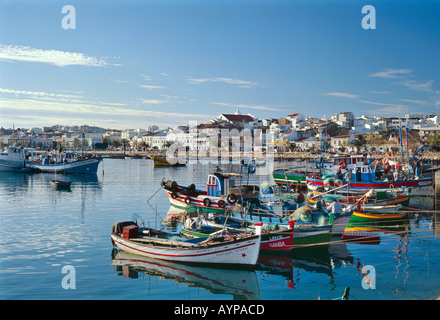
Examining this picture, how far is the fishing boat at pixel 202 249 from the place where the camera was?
42.4 feet

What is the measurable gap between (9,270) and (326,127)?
104 m

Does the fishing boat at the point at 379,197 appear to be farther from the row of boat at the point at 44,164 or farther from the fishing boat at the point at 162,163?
the fishing boat at the point at 162,163

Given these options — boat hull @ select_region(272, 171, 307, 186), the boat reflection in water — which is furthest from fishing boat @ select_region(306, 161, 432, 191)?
the boat reflection in water

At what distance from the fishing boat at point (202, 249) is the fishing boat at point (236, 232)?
1065mm

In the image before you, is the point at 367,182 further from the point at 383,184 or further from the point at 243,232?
the point at 243,232

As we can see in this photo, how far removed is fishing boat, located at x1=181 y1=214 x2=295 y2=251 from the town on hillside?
54265mm

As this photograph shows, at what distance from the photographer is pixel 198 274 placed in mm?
12898

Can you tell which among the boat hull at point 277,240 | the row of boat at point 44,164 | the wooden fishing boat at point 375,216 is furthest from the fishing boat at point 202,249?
the row of boat at point 44,164

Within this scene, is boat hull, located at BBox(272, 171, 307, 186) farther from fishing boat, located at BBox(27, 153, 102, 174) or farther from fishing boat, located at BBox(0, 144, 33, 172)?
fishing boat, located at BBox(0, 144, 33, 172)

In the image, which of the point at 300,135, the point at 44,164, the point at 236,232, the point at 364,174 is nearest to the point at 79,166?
the point at 44,164

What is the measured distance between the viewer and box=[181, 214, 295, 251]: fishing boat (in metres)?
14.8

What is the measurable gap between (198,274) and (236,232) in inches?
123

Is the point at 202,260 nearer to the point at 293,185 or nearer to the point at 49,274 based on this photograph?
the point at 49,274
